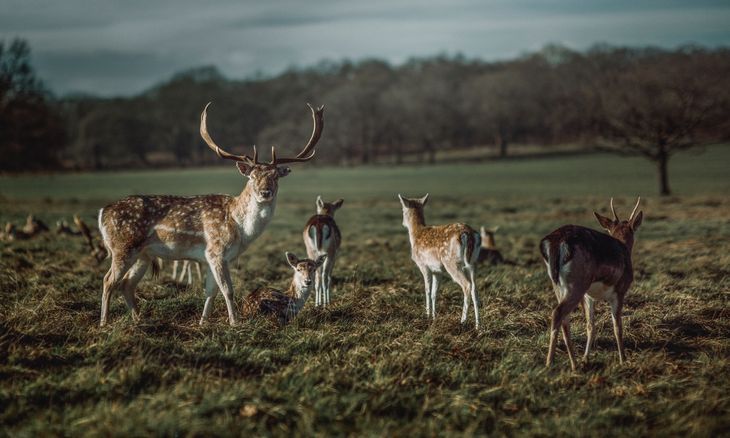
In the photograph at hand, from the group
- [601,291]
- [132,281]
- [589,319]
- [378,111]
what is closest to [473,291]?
[589,319]

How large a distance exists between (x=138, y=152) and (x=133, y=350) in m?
84.4

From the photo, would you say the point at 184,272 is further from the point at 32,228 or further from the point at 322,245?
the point at 32,228

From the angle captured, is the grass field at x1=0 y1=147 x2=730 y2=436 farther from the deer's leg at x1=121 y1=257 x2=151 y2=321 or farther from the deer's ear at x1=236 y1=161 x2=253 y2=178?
the deer's ear at x1=236 y1=161 x2=253 y2=178

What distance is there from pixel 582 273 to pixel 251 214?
383cm

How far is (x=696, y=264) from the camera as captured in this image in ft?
37.3

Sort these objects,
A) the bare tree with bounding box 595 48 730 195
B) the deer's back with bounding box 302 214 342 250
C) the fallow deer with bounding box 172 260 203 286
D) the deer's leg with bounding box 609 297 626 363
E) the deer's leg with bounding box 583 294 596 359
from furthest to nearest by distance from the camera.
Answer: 1. the bare tree with bounding box 595 48 730 195
2. the fallow deer with bounding box 172 260 203 286
3. the deer's back with bounding box 302 214 342 250
4. the deer's leg with bounding box 583 294 596 359
5. the deer's leg with bounding box 609 297 626 363

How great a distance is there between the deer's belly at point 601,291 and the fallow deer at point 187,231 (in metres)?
3.75

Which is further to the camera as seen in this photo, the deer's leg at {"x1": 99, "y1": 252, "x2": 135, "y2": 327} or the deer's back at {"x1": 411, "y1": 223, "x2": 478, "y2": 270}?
the deer's back at {"x1": 411, "y1": 223, "x2": 478, "y2": 270}

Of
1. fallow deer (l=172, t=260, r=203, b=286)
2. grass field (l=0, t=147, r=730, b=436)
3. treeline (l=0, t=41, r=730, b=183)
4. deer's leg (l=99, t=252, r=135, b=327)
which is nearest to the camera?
grass field (l=0, t=147, r=730, b=436)

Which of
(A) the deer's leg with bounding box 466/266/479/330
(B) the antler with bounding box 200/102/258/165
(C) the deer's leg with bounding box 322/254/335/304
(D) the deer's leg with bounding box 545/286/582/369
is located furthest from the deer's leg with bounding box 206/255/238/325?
(D) the deer's leg with bounding box 545/286/582/369

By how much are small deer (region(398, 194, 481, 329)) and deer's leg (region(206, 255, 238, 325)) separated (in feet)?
7.85

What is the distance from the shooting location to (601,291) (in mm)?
6398

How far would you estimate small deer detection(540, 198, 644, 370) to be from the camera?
6.03 metres

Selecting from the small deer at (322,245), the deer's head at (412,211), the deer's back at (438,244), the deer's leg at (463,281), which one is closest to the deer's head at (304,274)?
the small deer at (322,245)
